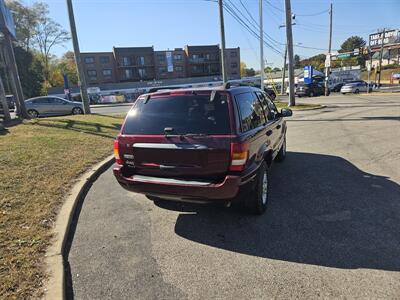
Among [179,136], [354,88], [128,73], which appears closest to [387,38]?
[354,88]

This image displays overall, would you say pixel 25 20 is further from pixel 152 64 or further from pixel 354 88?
pixel 354 88

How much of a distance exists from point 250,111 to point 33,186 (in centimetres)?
378

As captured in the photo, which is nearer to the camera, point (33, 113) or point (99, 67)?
point (33, 113)

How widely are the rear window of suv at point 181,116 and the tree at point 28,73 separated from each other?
59.7 metres

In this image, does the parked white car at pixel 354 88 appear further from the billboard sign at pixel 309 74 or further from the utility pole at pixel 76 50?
the utility pole at pixel 76 50

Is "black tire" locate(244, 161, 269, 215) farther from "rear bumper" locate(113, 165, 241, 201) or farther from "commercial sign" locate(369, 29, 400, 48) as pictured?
"commercial sign" locate(369, 29, 400, 48)

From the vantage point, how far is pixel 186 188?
3477 mm

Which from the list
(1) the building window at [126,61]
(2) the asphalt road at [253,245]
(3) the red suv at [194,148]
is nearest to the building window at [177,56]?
(1) the building window at [126,61]

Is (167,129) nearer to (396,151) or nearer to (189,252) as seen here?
(189,252)

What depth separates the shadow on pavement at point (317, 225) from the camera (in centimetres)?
313

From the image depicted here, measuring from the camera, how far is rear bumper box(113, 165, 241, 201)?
3371 mm

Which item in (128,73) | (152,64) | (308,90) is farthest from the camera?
(152,64)

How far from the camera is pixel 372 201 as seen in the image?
4355mm

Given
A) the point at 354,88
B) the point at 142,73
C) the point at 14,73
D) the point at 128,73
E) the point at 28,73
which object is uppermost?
the point at 28,73
